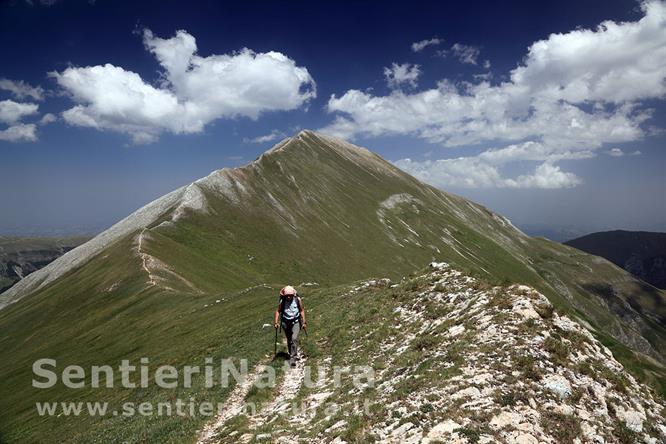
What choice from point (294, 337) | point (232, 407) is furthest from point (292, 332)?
point (232, 407)

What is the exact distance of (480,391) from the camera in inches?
484

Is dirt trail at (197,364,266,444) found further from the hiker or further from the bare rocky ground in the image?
the hiker

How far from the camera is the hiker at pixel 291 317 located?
2108cm

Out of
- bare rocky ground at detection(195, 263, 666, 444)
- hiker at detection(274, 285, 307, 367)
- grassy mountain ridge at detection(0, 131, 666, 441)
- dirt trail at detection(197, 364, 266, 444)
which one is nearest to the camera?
bare rocky ground at detection(195, 263, 666, 444)

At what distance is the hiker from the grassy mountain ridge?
13.4ft

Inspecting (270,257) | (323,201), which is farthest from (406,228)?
(270,257)

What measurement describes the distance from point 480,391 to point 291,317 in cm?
1118

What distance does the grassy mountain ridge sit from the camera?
33.8m

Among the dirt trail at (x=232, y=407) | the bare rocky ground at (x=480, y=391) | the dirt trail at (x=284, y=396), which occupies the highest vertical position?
the bare rocky ground at (x=480, y=391)

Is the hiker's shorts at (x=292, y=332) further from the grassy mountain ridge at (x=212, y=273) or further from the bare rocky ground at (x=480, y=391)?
the grassy mountain ridge at (x=212, y=273)

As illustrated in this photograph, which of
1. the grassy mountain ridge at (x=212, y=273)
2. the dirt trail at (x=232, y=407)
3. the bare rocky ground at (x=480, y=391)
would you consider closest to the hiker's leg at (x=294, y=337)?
the bare rocky ground at (x=480, y=391)

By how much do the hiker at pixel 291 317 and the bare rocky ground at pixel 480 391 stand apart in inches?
52.7

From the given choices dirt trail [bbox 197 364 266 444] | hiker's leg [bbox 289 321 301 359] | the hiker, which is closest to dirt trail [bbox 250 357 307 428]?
hiker's leg [bbox 289 321 301 359]

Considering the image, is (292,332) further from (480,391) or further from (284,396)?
(480,391)
